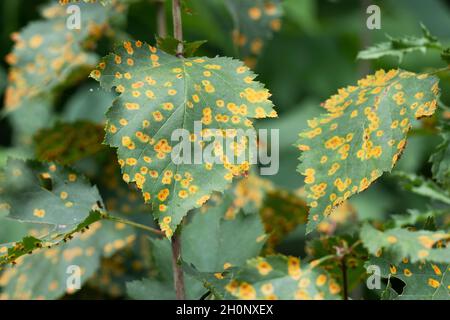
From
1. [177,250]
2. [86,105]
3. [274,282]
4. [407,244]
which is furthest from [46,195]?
[86,105]

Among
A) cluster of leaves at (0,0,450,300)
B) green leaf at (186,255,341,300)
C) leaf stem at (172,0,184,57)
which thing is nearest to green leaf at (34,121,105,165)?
cluster of leaves at (0,0,450,300)

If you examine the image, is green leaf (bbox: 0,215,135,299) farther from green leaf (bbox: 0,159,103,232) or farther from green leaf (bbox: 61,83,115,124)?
green leaf (bbox: 61,83,115,124)

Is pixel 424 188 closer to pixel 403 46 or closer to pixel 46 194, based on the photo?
pixel 403 46

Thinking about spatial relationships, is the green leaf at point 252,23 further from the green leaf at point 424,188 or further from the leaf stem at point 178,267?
the leaf stem at point 178,267

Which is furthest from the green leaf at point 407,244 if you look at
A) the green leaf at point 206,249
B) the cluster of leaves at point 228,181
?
the green leaf at point 206,249
